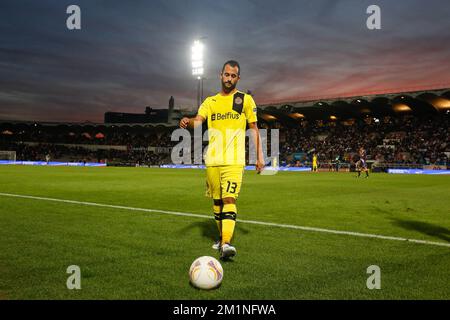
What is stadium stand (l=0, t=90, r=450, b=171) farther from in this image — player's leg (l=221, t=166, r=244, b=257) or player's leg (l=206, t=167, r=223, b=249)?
player's leg (l=221, t=166, r=244, b=257)

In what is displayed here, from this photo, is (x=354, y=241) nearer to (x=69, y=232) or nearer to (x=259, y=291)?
(x=259, y=291)

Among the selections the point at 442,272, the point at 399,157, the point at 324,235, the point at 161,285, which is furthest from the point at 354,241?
the point at 399,157

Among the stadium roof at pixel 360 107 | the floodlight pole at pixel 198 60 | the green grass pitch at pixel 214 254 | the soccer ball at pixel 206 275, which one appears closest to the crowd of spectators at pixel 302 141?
the stadium roof at pixel 360 107

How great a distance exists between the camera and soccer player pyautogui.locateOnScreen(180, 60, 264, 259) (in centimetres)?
577

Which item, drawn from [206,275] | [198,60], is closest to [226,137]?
[206,275]

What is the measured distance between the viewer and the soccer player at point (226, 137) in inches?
227

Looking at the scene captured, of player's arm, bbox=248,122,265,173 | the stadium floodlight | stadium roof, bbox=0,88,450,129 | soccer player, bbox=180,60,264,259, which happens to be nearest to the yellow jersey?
soccer player, bbox=180,60,264,259

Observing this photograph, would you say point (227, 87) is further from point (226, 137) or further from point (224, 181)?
point (224, 181)

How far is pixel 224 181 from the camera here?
578cm

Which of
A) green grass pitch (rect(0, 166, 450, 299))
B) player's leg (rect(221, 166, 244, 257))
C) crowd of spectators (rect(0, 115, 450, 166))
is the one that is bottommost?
green grass pitch (rect(0, 166, 450, 299))

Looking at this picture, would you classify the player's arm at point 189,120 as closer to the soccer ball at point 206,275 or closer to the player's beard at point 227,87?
the player's beard at point 227,87

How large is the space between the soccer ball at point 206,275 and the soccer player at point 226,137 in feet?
4.70

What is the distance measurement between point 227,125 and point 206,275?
93.5 inches

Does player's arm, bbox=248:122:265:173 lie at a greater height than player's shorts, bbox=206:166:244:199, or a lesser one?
greater
